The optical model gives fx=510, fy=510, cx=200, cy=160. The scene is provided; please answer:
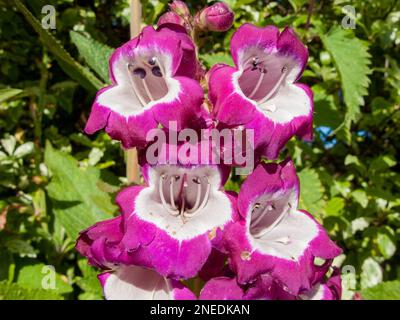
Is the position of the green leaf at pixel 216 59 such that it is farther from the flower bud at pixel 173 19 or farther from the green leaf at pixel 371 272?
the green leaf at pixel 371 272

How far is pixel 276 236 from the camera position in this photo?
2.27 feet

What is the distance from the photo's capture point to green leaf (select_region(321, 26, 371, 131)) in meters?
0.94

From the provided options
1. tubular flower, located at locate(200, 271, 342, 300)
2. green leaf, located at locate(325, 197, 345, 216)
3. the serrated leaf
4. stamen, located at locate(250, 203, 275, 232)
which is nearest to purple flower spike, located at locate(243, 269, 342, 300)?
tubular flower, located at locate(200, 271, 342, 300)

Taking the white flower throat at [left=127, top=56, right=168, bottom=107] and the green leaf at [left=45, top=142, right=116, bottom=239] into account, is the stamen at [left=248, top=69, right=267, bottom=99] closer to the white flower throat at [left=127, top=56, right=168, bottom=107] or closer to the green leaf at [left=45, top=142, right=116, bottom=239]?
the white flower throat at [left=127, top=56, right=168, bottom=107]

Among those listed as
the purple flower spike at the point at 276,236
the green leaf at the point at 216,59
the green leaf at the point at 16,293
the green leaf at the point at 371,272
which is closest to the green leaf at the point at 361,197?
the green leaf at the point at 371,272

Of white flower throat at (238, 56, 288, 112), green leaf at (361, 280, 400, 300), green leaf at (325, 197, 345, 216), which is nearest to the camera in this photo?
white flower throat at (238, 56, 288, 112)

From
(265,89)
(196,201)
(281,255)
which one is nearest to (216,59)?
(265,89)

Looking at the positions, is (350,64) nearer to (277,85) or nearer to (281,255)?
(277,85)

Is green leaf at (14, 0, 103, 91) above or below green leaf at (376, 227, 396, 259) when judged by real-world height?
above

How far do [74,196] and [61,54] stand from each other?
31 centimetres

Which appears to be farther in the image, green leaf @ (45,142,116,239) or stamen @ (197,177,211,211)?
green leaf @ (45,142,116,239)

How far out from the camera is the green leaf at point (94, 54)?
99 centimetres
